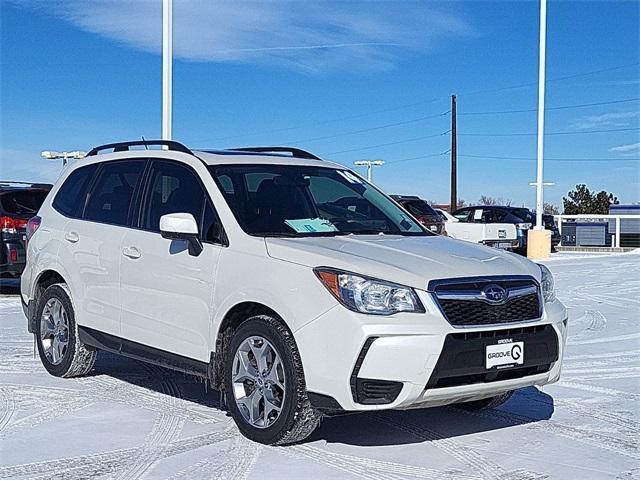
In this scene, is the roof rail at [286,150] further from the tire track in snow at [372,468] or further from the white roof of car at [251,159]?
the tire track in snow at [372,468]

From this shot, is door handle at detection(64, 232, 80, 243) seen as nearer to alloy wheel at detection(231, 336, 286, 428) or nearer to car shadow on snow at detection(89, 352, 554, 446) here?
car shadow on snow at detection(89, 352, 554, 446)

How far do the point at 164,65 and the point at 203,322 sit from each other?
9985 mm

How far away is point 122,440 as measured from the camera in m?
5.07

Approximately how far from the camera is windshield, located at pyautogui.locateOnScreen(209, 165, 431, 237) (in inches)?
219

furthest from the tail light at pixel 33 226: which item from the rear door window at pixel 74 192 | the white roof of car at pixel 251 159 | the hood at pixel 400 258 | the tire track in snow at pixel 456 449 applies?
the tire track in snow at pixel 456 449

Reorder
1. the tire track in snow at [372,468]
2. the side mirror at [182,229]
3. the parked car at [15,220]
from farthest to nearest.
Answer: the parked car at [15,220]
the side mirror at [182,229]
the tire track in snow at [372,468]

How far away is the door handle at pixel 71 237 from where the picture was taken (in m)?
6.66

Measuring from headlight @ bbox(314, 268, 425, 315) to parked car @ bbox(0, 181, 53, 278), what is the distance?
817 cm

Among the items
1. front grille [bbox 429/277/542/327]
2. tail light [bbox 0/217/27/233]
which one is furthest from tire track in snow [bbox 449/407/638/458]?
tail light [bbox 0/217/27/233]

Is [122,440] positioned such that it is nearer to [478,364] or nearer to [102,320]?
[102,320]

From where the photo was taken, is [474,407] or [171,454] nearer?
[171,454]

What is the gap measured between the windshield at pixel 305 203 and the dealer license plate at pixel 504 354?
1.36m

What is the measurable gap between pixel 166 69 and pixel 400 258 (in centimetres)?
1049

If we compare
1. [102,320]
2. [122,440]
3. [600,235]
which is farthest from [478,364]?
[600,235]
